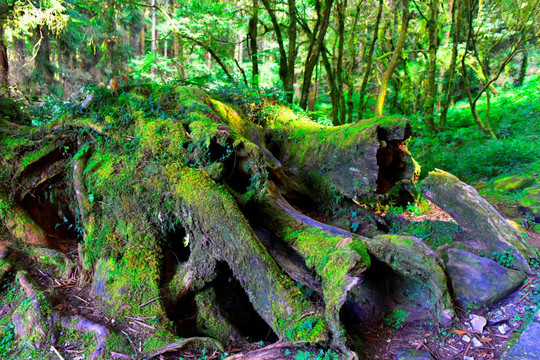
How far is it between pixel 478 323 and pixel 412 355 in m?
0.86

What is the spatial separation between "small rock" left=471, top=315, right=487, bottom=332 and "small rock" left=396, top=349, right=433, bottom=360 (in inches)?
26.1

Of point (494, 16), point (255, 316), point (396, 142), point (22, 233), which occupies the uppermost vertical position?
point (494, 16)

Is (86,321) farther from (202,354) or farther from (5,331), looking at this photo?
(202,354)

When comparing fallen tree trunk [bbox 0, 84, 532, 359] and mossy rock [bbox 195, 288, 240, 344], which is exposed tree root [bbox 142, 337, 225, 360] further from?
mossy rock [bbox 195, 288, 240, 344]

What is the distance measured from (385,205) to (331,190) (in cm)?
101

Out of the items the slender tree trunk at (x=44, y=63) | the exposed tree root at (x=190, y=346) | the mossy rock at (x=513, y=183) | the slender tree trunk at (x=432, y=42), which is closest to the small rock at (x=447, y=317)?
the exposed tree root at (x=190, y=346)

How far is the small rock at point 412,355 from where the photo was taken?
295 centimetres

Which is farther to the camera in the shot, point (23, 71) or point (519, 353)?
point (23, 71)

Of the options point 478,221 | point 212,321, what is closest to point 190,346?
point 212,321

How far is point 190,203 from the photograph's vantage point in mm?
3508

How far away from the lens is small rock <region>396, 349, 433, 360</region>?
2.95 m

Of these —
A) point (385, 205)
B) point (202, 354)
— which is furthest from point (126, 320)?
point (385, 205)

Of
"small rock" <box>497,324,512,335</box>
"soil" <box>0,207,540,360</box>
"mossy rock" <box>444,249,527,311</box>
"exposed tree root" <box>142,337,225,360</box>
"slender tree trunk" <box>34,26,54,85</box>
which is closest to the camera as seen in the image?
"exposed tree root" <box>142,337,225,360</box>

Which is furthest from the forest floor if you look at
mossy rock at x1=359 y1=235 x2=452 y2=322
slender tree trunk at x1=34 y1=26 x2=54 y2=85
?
slender tree trunk at x1=34 y1=26 x2=54 y2=85
